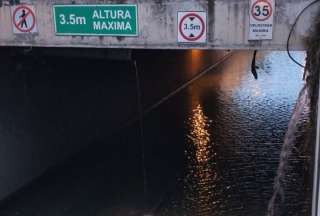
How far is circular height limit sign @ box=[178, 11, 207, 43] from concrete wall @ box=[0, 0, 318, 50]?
0.07 m

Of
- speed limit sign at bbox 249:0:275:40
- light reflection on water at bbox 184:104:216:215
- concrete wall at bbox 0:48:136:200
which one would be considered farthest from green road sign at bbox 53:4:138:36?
light reflection on water at bbox 184:104:216:215

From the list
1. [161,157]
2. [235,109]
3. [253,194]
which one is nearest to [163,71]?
[235,109]

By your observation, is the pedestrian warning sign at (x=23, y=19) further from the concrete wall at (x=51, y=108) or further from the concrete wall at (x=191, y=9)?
the concrete wall at (x=51, y=108)

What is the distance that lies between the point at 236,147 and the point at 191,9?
24.9 feet

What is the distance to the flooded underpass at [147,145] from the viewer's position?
10859 millimetres

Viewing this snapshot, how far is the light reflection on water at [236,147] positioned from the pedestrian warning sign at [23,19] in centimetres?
524

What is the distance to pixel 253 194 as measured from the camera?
11031 millimetres

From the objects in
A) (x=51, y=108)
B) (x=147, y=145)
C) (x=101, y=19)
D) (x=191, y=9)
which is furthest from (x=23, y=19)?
(x=147, y=145)

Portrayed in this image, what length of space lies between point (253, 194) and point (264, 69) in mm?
15783

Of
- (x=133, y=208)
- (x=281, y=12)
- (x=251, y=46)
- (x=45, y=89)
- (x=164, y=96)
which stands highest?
(x=281, y=12)

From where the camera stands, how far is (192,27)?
723cm

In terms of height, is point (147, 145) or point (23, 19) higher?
point (23, 19)

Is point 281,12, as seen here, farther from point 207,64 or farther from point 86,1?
point 207,64

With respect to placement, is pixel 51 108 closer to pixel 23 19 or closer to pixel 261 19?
pixel 23 19
